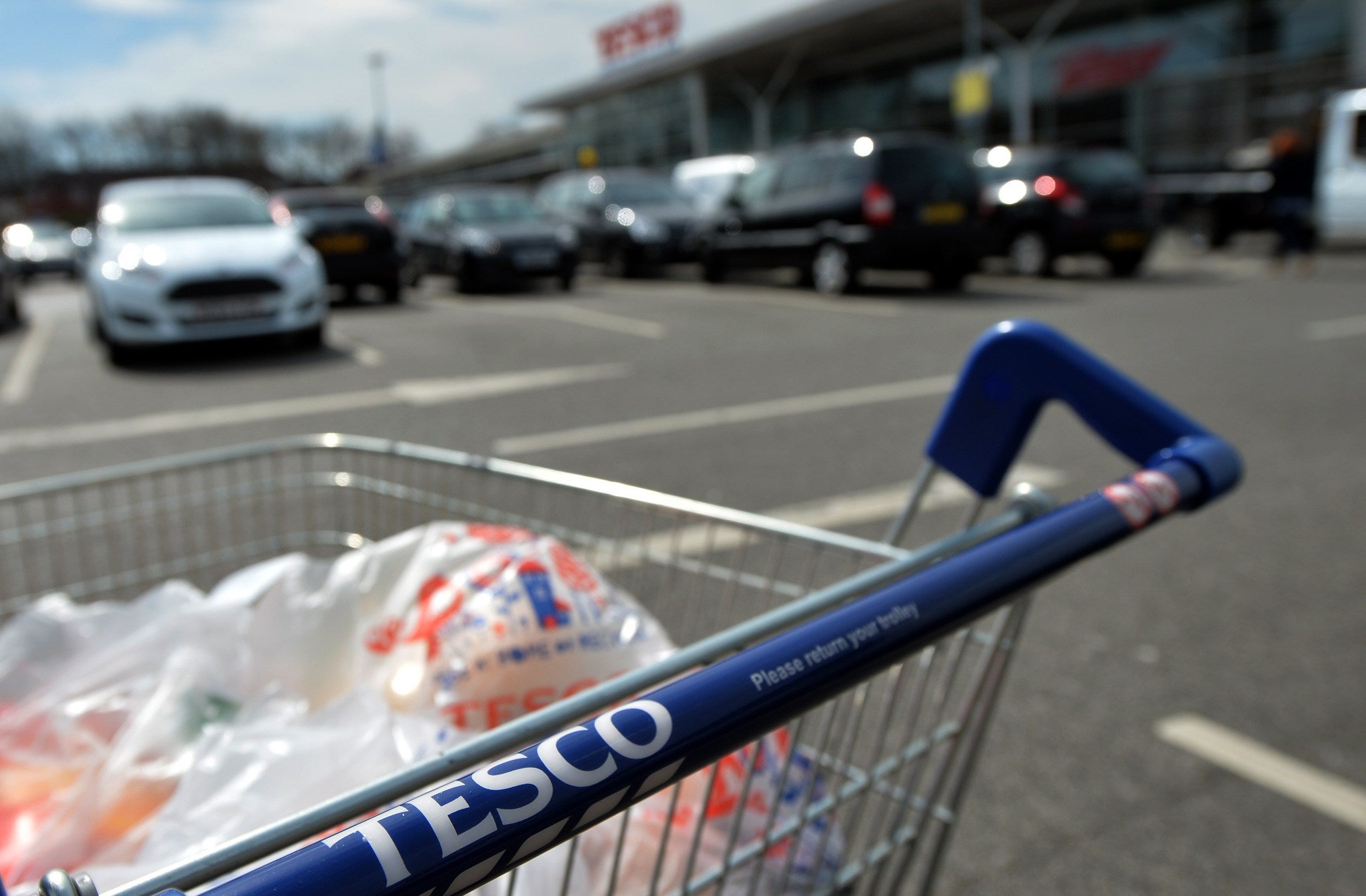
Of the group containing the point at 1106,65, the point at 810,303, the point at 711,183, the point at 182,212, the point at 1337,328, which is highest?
the point at 1106,65

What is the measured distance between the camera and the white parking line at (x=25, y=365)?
7.77m

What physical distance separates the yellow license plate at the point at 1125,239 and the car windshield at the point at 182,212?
9367mm

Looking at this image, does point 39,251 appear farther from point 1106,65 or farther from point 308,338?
point 1106,65

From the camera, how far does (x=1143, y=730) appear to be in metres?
2.68

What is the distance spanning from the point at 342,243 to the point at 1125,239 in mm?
9226

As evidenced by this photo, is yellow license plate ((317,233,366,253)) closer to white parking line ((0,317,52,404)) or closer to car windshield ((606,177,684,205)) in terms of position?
white parking line ((0,317,52,404))

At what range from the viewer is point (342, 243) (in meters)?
13.2

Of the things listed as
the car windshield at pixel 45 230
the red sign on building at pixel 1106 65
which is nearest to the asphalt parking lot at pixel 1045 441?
the red sign on building at pixel 1106 65

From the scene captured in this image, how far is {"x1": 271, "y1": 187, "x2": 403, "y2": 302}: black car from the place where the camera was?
1310 centimetres

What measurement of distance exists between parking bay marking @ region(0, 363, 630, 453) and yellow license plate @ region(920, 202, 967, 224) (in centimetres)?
501

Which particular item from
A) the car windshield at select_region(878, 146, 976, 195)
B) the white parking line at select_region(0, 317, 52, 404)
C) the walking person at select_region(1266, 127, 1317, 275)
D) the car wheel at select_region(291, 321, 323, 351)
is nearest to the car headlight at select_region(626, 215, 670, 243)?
the car windshield at select_region(878, 146, 976, 195)

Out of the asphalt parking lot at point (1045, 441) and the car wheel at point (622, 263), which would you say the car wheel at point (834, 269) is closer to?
the asphalt parking lot at point (1045, 441)

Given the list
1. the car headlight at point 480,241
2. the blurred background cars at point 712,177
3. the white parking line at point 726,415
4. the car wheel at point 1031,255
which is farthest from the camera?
the blurred background cars at point 712,177

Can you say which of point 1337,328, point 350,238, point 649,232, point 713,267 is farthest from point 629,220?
point 1337,328
